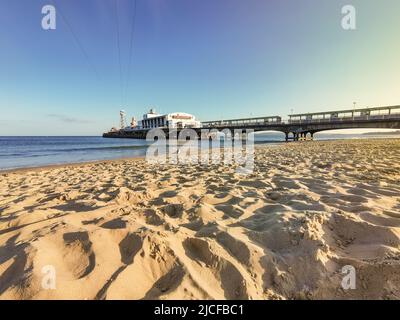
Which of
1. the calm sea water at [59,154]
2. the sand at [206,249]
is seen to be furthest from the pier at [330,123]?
the sand at [206,249]

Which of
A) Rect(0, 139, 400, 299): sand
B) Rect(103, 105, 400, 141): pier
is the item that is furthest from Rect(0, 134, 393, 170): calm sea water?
Rect(103, 105, 400, 141): pier

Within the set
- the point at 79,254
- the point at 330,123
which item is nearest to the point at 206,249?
the point at 79,254

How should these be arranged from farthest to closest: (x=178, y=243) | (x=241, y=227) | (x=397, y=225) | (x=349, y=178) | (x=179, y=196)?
(x=349, y=178)
(x=179, y=196)
(x=241, y=227)
(x=397, y=225)
(x=178, y=243)

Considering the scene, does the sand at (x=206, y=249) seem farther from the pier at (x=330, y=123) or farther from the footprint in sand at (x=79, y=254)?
the pier at (x=330, y=123)

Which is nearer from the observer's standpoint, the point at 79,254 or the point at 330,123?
the point at 79,254

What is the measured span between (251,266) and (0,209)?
4606 mm

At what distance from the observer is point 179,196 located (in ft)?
14.0

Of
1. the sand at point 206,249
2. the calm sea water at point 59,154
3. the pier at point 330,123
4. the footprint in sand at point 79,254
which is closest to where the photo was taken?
the sand at point 206,249

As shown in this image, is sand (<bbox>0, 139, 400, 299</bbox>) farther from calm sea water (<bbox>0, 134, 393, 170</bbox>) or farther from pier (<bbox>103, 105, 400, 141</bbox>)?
pier (<bbox>103, 105, 400, 141</bbox>)

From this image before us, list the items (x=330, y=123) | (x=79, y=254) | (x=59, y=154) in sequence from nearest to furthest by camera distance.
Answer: (x=79, y=254), (x=59, y=154), (x=330, y=123)

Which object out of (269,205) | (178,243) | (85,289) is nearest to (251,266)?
(178,243)

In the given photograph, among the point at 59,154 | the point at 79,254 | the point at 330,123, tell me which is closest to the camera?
the point at 79,254

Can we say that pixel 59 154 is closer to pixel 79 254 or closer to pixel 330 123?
pixel 79 254
